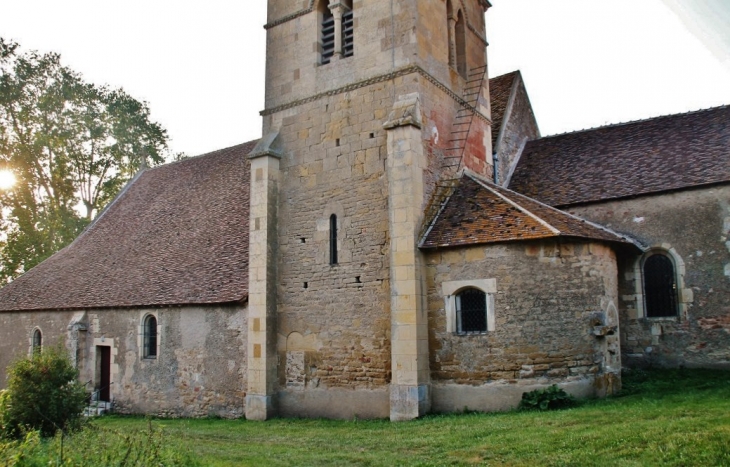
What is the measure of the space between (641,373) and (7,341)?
21.5 meters

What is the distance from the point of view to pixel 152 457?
25.7ft

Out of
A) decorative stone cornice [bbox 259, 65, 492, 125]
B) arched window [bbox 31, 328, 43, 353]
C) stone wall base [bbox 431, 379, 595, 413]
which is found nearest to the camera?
stone wall base [bbox 431, 379, 595, 413]

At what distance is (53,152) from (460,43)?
73.1 ft

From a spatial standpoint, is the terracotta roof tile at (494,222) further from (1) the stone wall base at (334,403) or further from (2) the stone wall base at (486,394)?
(1) the stone wall base at (334,403)

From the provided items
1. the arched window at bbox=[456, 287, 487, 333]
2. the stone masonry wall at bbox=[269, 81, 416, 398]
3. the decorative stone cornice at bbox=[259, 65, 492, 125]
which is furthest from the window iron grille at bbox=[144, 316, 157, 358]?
the arched window at bbox=[456, 287, 487, 333]

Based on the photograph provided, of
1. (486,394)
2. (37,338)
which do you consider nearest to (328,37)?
(486,394)

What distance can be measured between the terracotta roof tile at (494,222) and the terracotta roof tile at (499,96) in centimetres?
397

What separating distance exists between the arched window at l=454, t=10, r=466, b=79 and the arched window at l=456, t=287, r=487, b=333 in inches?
258

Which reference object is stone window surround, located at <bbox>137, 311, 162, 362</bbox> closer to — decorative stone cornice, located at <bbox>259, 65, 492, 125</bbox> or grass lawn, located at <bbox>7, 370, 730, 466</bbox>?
grass lawn, located at <bbox>7, 370, 730, 466</bbox>

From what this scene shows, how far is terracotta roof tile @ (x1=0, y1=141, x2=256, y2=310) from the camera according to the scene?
17.9m

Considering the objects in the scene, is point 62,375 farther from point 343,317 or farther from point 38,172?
point 38,172

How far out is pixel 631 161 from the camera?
1591 cm

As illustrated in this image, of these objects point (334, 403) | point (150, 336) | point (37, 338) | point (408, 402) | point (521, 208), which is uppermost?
point (521, 208)

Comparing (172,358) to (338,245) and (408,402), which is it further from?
(408,402)
